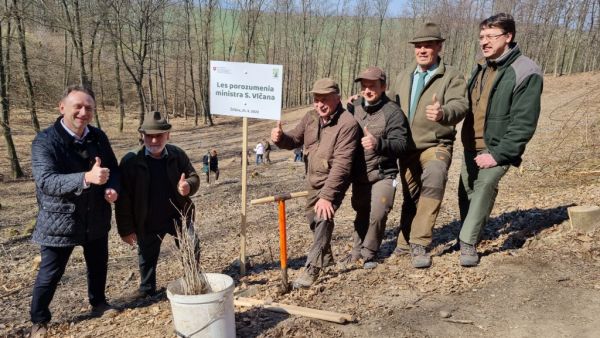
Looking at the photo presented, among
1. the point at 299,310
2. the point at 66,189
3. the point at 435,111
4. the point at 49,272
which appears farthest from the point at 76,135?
the point at 435,111

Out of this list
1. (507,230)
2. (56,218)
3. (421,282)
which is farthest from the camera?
(507,230)

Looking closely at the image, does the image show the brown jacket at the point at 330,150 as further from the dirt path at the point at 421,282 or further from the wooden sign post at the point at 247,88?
the dirt path at the point at 421,282

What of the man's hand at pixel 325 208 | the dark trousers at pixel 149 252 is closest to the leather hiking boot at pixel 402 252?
the man's hand at pixel 325 208

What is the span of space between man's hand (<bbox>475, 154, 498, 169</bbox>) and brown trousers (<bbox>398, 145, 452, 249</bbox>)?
0.93 feet

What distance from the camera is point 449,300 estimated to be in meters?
4.00

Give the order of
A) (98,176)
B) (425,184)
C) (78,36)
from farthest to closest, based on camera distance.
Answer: (78,36)
(425,184)
(98,176)

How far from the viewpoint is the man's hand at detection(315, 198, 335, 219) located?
4258 millimetres

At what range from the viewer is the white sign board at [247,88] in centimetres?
473

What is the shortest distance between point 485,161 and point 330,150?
1.52m

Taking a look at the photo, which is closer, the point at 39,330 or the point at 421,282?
the point at 39,330

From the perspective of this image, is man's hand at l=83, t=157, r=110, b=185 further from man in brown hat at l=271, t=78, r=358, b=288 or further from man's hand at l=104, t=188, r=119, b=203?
man in brown hat at l=271, t=78, r=358, b=288

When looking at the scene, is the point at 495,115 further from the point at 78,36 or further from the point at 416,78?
the point at 78,36

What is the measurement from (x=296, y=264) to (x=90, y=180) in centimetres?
302

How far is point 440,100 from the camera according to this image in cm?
437
